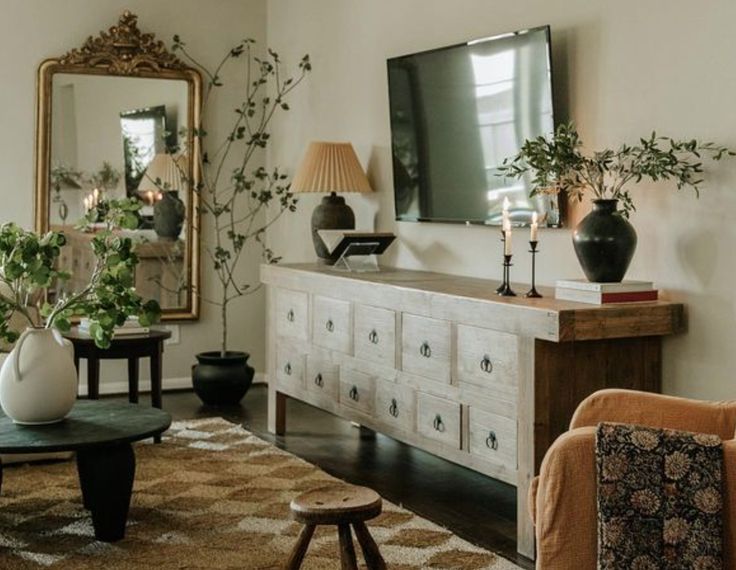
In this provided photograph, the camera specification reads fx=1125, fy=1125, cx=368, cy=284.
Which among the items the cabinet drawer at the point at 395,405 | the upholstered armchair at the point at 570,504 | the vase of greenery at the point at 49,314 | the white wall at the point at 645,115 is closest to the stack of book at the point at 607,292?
the white wall at the point at 645,115

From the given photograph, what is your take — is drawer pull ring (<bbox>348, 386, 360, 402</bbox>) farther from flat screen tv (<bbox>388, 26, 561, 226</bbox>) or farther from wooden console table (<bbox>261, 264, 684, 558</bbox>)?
flat screen tv (<bbox>388, 26, 561, 226</bbox>)

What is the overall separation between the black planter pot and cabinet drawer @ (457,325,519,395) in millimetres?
2454

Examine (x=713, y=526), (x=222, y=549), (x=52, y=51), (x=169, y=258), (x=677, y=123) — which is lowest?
(x=222, y=549)

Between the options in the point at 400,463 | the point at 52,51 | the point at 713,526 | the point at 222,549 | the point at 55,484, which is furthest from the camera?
the point at 52,51

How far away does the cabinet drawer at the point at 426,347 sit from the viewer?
4070 millimetres

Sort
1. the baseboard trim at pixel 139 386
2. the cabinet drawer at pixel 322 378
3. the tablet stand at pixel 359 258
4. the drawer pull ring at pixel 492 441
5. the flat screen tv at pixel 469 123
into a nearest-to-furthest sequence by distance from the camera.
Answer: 1. the drawer pull ring at pixel 492 441
2. the flat screen tv at pixel 469 123
3. the cabinet drawer at pixel 322 378
4. the tablet stand at pixel 359 258
5. the baseboard trim at pixel 139 386

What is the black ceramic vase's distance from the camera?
3.66 m

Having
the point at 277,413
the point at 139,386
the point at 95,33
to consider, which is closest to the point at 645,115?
the point at 277,413

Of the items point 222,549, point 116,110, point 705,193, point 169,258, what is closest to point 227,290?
point 169,258

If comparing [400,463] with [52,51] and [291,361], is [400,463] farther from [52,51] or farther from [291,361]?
[52,51]

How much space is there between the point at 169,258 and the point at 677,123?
3688 mm

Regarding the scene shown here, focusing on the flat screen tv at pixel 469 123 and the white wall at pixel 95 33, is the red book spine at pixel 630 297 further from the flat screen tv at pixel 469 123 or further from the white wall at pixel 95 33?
the white wall at pixel 95 33

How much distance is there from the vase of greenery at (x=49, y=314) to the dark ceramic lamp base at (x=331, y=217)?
178 centimetres

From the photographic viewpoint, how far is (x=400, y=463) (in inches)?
192
